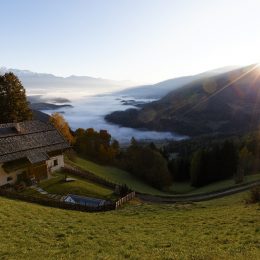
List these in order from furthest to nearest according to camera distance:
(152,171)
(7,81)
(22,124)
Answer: (152,171)
(7,81)
(22,124)

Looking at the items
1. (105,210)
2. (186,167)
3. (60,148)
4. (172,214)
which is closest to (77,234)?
(172,214)

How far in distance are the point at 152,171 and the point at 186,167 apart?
78.3 feet

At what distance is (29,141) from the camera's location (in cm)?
5166

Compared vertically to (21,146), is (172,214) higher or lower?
lower

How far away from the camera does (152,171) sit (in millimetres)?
83562

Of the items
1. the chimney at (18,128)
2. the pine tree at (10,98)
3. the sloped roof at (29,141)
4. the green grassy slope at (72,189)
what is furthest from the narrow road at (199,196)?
the pine tree at (10,98)

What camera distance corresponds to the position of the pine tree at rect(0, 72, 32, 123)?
224 ft

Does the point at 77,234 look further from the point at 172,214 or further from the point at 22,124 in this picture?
the point at 22,124

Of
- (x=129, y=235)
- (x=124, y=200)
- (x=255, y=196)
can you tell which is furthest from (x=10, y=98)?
(x=129, y=235)

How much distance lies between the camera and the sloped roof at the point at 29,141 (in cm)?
4794

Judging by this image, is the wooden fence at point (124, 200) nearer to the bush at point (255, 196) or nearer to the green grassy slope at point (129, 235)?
the green grassy slope at point (129, 235)

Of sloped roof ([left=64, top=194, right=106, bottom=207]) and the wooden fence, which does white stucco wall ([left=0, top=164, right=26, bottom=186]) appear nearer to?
sloped roof ([left=64, top=194, right=106, bottom=207])

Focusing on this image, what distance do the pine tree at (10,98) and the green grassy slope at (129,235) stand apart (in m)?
38.7

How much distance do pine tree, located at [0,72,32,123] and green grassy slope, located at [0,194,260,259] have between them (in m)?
38.7
